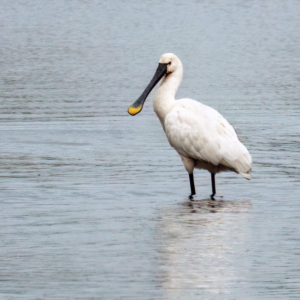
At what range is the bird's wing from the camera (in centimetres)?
1050

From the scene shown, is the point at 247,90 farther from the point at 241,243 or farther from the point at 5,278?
the point at 5,278

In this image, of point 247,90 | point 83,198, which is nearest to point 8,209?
point 83,198

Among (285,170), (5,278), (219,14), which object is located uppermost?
(5,278)

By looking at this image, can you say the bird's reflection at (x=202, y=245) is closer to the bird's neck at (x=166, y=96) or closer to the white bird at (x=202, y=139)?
the white bird at (x=202, y=139)

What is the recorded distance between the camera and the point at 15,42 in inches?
1474

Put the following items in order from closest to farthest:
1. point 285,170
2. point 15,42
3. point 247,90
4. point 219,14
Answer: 1. point 285,170
2. point 247,90
3. point 15,42
4. point 219,14

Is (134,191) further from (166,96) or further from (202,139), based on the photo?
(166,96)

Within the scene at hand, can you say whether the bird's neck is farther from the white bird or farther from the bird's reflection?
the bird's reflection

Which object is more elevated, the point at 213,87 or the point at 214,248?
the point at 214,248

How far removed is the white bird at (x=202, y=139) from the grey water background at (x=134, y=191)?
291 mm

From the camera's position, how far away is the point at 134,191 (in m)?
10.6

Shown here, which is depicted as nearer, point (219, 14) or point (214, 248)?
point (214, 248)

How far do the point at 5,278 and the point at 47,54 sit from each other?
25315 millimetres

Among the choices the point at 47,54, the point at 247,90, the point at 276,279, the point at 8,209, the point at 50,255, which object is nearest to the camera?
the point at 276,279
